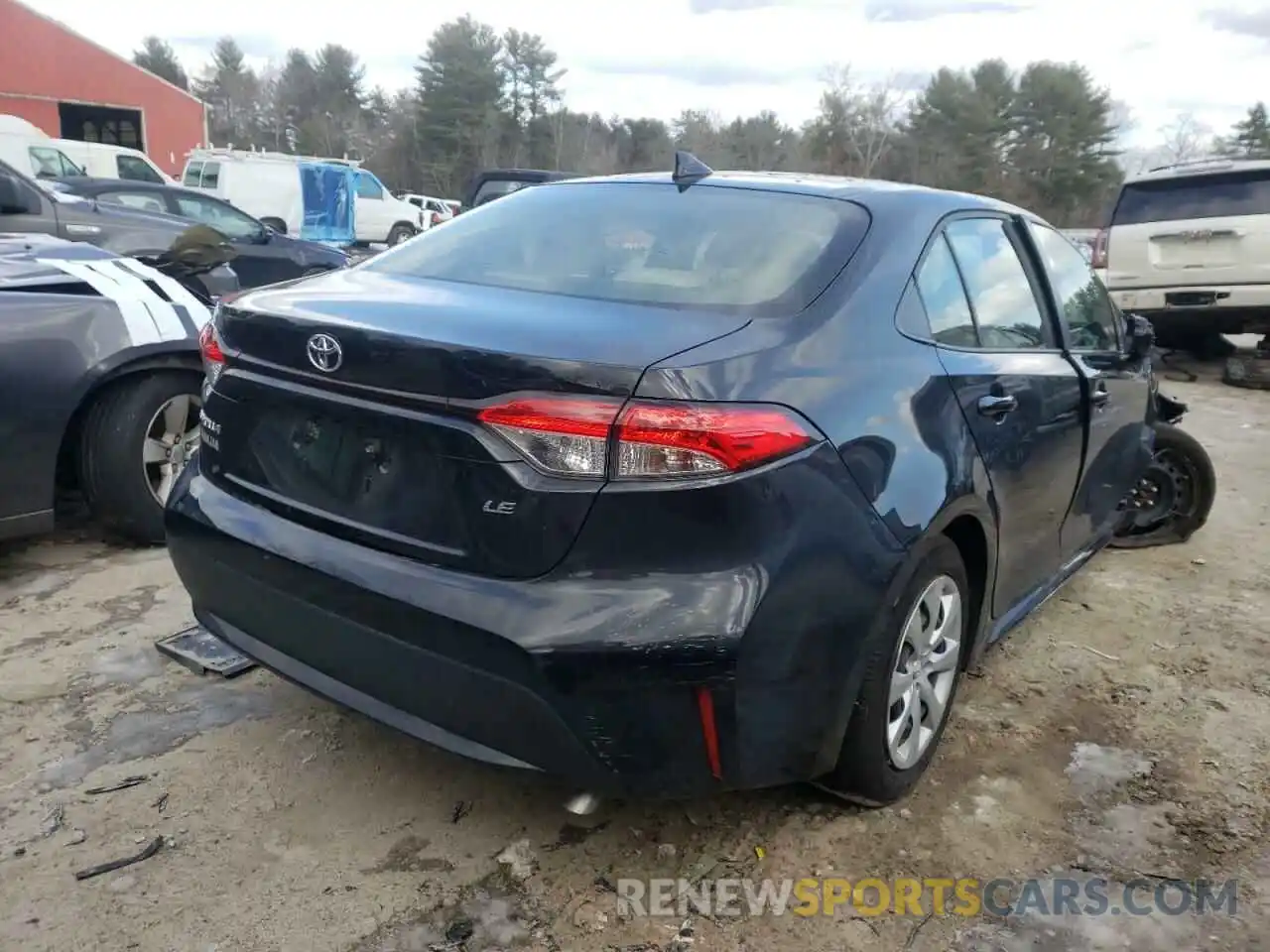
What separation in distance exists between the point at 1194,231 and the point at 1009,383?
742 cm

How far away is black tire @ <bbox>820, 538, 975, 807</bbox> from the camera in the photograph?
233 cm

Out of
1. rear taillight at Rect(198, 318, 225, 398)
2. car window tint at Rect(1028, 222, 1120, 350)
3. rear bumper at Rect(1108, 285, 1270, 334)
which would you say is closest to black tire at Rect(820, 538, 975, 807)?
car window tint at Rect(1028, 222, 1120, 350)

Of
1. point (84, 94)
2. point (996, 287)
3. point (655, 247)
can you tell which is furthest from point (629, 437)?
point (84, 94)

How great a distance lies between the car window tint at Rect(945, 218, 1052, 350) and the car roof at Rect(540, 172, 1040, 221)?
0.07m

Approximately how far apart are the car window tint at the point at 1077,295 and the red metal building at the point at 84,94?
34919 millimetres

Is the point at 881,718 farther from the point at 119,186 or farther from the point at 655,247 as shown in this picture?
the point at 119,186

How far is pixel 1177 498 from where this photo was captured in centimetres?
502

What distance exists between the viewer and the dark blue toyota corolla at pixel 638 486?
1974 mm

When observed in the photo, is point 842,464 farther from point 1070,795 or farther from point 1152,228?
point 1152,228

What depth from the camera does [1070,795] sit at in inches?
110

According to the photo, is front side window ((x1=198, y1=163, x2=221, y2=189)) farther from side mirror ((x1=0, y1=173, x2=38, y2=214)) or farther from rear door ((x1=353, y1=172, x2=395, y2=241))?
side mirror ((x1=0, y1=173, x2=38, y2=214))

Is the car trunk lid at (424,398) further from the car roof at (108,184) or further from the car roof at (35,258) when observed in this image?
the car roof at (108,184)

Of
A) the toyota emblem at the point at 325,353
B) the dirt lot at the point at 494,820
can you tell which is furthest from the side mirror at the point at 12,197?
the toyota emblem at the point at 325,353

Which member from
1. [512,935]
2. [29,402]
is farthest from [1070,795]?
[29,402]
